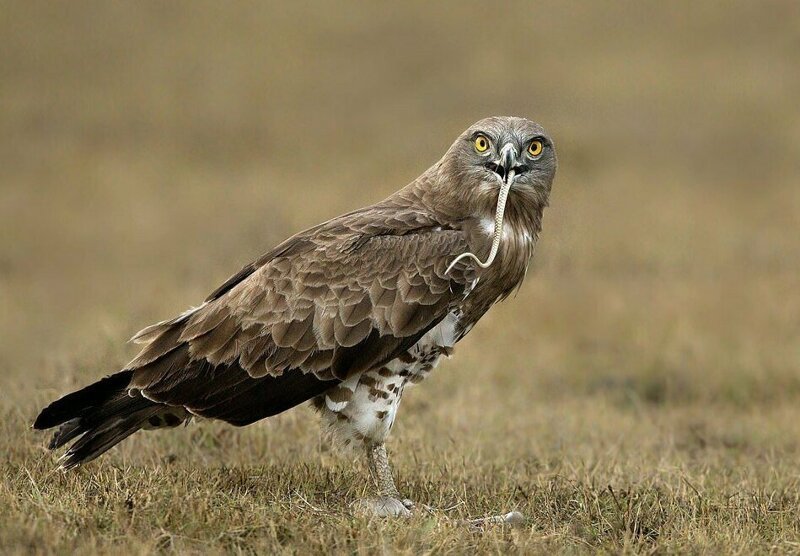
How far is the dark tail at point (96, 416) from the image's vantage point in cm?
644

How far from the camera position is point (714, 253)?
1623 centimetres

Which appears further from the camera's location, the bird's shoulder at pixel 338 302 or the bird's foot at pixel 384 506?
the bird's shoulder at pixel 338 302

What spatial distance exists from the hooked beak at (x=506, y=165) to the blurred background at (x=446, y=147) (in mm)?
2941

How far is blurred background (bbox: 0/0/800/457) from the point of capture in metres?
11.8

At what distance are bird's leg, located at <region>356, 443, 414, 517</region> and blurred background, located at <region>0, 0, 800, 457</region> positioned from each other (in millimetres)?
2535

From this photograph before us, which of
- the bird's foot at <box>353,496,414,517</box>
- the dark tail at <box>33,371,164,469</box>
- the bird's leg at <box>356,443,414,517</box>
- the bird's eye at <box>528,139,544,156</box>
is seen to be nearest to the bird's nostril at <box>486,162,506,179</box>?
the bird's eye at <box>528,139,544,156</box>

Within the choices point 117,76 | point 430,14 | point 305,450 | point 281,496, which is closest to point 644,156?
point 430,14

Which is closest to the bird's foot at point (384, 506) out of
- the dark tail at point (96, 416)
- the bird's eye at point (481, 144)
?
the dark tail at point (96, 416)

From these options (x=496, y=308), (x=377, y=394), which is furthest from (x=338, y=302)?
(x=496, y=308)

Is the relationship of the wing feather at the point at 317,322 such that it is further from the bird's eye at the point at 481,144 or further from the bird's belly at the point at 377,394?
the bird's eye at the point at 481,144

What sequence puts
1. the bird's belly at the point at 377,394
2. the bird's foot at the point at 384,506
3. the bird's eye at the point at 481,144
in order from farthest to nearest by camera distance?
the bird's eye at the point at 481,144, the bird's belly at the point at 377,394, the bird's foot at the point at 384,506

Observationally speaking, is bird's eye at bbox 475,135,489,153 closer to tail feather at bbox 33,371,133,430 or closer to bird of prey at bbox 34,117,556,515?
bird of prey at bbox 34,117,556,515

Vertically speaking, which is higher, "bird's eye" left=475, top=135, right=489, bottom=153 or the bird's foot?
"bird's eye" left=475, top=135, right=489, bottom=153

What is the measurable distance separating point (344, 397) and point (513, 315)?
7.17 m
